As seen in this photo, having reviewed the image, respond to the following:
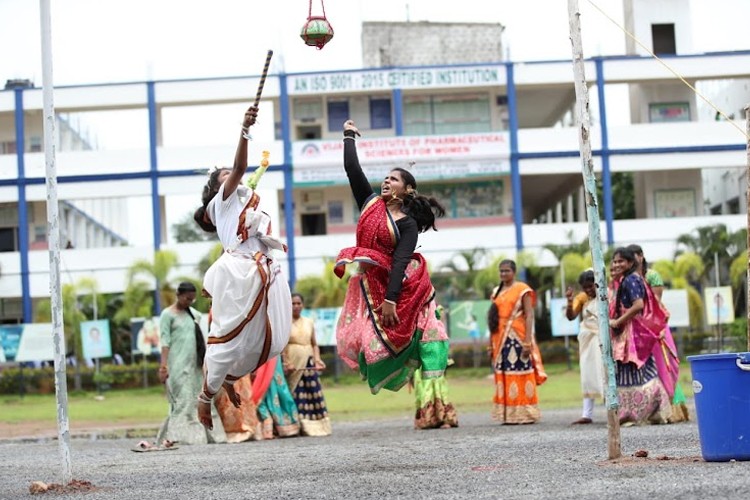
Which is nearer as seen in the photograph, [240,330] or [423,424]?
[240,330]

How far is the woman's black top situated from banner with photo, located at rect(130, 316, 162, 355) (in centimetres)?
2600

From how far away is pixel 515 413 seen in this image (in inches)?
593

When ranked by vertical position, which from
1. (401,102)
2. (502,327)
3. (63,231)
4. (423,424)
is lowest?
(423,424)

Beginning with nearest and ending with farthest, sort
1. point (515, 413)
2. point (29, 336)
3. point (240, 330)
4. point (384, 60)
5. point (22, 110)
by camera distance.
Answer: point (240, 330) → point (515, 413) → point (29, 336) → point (22, 110) → point (384, 60)

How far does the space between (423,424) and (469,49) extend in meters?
38.8

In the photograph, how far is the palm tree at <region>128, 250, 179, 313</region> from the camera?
38.1 metres

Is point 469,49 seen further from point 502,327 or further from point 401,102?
point 502,327

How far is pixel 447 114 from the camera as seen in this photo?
159ft

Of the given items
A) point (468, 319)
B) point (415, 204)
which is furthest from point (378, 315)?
point (468, 319)

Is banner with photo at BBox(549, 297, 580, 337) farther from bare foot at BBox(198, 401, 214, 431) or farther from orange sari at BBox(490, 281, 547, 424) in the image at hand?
bare foot at BBox(198, 401, 214, 431)

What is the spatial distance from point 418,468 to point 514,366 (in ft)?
21.9

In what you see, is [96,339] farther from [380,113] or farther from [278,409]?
[278,409]

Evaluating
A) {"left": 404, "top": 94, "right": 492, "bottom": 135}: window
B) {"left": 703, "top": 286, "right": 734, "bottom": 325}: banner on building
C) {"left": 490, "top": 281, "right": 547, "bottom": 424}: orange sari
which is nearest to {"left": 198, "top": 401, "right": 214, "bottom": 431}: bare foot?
{"left": 490, "top": 281, "right": 547, "bottom": 424}: orange sari

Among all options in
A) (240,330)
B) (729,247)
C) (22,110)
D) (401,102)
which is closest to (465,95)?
(401,102)
